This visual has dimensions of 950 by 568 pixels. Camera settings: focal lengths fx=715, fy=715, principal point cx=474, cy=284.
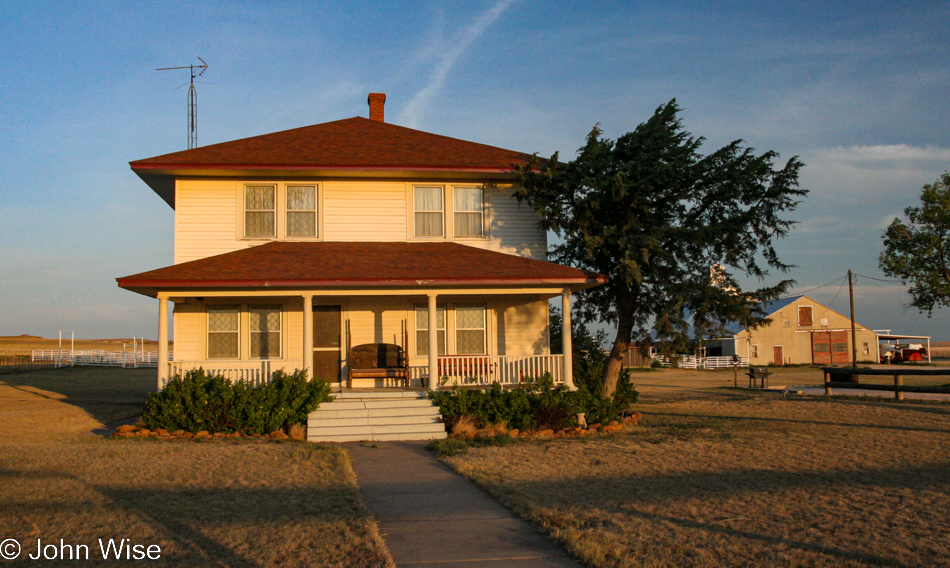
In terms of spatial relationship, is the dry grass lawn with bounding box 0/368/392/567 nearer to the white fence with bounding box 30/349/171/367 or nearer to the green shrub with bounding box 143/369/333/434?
the green shrub with bounding box 143/369/333/434

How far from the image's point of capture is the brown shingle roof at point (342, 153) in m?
17.1

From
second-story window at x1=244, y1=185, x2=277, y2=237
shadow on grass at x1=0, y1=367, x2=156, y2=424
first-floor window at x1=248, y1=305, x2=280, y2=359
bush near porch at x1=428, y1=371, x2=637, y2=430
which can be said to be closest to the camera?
bush near porch at x1=428, y1=371, x2=637, y2=430

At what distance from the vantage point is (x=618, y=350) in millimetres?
18250

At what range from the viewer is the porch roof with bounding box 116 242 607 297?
15.0 meters

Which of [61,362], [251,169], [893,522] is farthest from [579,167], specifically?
[61,362]

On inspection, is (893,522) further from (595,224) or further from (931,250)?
(931,250)

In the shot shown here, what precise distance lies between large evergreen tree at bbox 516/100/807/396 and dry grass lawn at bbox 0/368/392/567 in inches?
323

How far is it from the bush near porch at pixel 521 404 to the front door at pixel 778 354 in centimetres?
4586

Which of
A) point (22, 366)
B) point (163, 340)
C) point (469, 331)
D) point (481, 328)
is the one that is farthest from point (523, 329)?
point (22, 366)

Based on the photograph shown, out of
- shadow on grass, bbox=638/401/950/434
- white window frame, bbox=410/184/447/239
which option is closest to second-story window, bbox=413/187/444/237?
white window frame, bbox=410/184/447/239

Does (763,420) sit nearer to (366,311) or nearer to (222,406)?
(366,311)

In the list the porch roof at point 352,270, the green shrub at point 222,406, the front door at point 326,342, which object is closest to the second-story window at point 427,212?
the porch roof at point 352,270

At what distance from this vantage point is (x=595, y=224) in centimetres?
1722

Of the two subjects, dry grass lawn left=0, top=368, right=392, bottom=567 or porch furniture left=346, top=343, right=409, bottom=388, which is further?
porch furniture left=346, top=343, right=409, bottom=388
